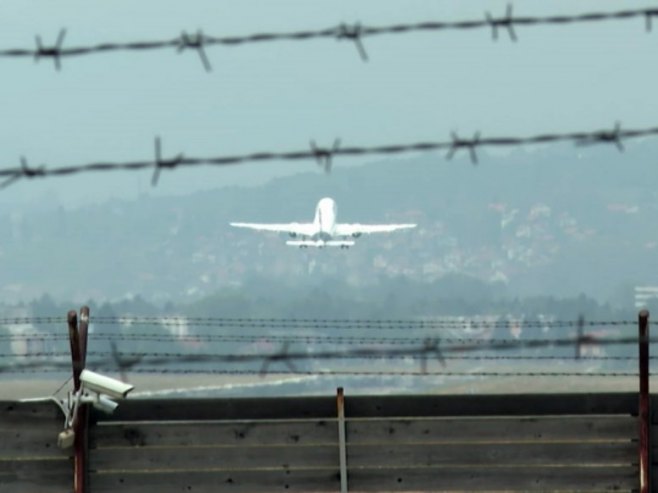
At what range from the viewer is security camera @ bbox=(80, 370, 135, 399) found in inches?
909

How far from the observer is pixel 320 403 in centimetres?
2439

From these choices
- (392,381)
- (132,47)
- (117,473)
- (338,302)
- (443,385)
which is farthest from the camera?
(338,302)

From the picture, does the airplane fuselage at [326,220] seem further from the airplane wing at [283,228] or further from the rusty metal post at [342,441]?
the rusty metal post at [342,441]

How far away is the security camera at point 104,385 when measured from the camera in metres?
23.1

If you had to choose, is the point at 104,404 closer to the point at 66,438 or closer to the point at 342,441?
the point at 66,438

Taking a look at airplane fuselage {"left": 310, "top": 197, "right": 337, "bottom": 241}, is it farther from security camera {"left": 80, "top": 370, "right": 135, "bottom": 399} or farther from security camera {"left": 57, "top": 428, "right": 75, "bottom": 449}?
security camera {"left": 80, "top": 370, "right": 135, "bottom": 399}

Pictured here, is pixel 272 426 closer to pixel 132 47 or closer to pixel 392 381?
pixel 132 47

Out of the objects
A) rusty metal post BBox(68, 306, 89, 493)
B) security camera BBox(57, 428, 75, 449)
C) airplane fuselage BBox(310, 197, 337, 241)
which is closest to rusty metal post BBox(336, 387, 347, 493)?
rusty metal post BBox(68, 306, 89, 493)

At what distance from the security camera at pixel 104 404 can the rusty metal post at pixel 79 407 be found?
225 mm

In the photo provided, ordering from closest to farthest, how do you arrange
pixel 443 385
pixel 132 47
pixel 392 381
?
pixel 132 47 → pixel 443 385 → pixel 392 381

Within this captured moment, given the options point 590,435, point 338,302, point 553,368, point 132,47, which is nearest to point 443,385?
point 553,368

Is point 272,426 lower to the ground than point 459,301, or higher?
lower

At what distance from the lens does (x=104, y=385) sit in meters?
23.2

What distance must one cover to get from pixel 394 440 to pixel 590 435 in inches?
77.2
